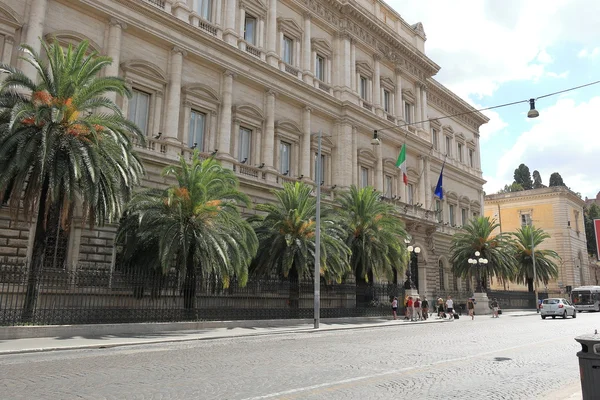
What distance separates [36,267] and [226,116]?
13526mm

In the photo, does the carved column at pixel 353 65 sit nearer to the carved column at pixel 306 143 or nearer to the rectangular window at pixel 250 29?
the carved column at pixel 306 143

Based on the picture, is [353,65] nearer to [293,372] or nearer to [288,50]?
[288,50]

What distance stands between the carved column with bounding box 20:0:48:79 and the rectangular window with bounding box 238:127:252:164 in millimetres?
11077

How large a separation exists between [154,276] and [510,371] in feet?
41.6

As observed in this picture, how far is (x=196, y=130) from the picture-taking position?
83.5 ft

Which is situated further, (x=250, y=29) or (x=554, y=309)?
(x=554, y=309)

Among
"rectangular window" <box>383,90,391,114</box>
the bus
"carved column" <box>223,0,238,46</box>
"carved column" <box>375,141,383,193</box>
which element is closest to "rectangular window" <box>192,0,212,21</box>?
"carved column" <box>223,0,238,46</box>

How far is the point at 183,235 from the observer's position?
17.3 m

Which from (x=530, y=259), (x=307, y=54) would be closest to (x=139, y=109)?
(x=307, y=54)

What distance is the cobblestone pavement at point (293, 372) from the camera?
693 centimetres

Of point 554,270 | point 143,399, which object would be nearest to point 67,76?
point 143,399

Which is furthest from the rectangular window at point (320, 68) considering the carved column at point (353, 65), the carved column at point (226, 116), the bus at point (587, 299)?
the bus at point (587, 299)

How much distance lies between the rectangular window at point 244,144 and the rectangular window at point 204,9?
20.8 ft

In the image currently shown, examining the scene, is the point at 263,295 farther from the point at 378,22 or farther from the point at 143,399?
the point at 378,22
